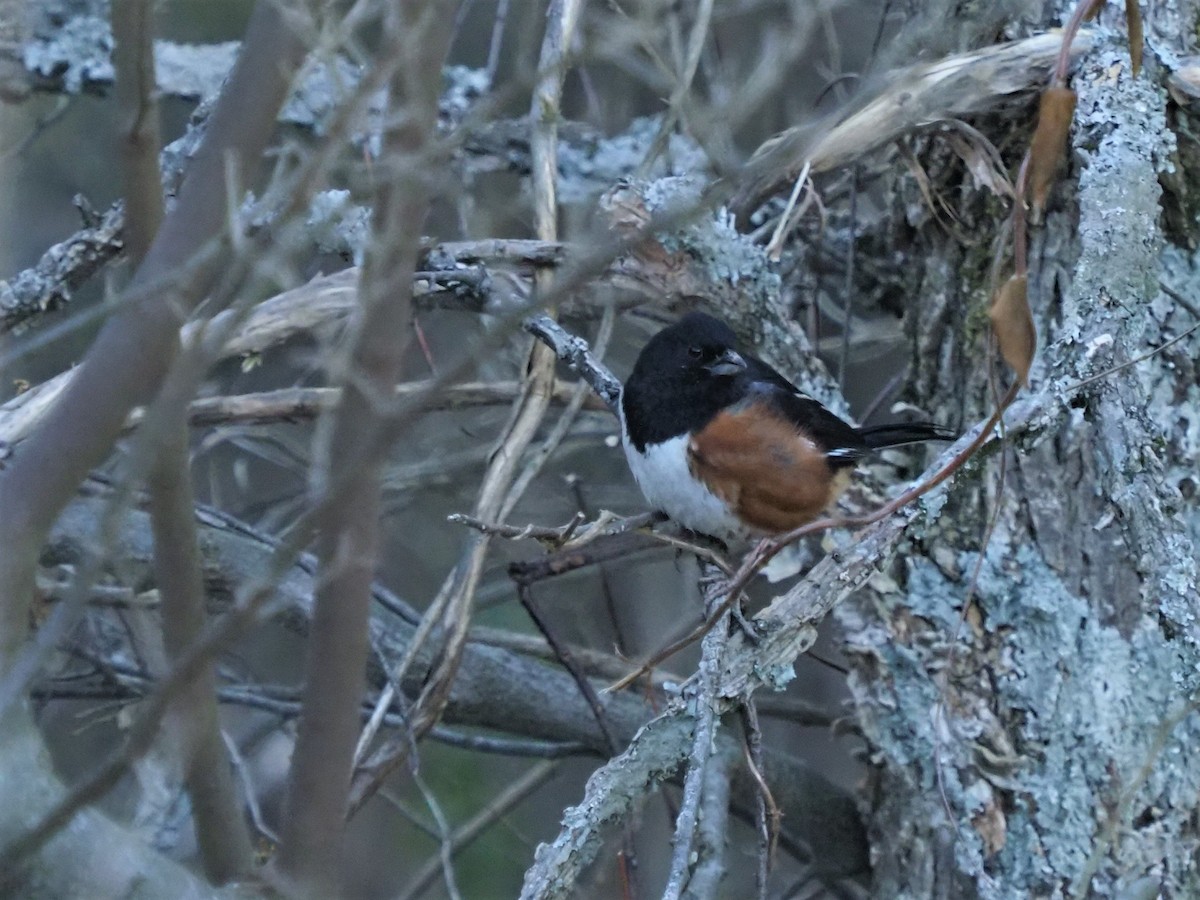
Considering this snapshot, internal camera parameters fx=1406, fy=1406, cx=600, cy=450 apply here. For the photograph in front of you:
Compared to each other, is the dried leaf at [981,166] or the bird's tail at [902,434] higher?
the dried leaf at [981,166]

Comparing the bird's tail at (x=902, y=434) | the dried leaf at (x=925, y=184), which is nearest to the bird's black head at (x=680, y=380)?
the bird's tail at (x=902, y=434)

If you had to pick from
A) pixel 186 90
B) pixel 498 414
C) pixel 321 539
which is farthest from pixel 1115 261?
pixel 186 90

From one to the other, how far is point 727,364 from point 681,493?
298 mm

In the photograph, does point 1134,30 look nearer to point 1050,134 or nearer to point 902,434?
point 1050,134

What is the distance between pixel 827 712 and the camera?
10.7 ft

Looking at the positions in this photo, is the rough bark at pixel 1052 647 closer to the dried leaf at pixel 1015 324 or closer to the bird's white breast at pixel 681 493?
the bird's white breast at pixel 681 493

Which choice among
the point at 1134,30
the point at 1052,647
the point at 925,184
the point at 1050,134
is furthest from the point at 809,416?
the point at 1050,134

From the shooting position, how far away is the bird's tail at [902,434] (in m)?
2.63

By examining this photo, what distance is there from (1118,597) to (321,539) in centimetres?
165

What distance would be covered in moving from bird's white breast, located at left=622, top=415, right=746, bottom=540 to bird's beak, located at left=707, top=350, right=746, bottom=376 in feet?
0.51

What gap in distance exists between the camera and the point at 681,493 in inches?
110

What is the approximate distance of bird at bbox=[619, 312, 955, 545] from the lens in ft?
9.20

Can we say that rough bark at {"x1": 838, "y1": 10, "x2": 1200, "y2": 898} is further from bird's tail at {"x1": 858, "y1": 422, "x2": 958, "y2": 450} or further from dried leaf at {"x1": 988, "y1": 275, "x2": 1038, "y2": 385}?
dried leaf at {"x1": 988, "y1": 275, "x2": 1038, "y2": 385}

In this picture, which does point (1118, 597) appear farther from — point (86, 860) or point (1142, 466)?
point (86, 860)
